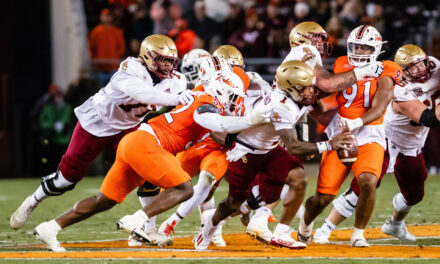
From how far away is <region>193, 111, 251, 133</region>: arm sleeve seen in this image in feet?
21.5

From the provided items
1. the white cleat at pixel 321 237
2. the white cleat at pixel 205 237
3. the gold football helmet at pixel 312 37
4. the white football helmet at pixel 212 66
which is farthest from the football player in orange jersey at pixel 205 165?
the white cleat at pixel 321 237

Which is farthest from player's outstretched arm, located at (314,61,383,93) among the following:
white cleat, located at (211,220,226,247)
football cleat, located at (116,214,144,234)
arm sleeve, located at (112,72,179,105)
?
football cleat, located at (116,214,144,234)

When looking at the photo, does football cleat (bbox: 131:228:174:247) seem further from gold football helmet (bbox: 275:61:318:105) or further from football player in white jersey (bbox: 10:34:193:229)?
gold football helmet (bbox: 275:61:318:105)

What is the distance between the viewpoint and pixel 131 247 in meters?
7.02

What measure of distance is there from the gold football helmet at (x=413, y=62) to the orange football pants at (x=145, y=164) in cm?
218

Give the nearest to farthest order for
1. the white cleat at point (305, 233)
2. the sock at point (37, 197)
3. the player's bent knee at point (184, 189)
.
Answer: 1. the player's bent knee at point (184, 189)
2. the white cleat at point (305, 233)
3. the sock at point (37, 197)

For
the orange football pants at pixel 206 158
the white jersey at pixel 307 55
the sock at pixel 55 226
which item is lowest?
the sock at pixel 55 226

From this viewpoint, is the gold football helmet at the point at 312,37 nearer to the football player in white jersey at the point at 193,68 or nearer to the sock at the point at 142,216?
the football player in white jersey at the point at 193,68

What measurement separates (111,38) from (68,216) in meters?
7.89

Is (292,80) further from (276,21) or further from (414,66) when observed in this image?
(276,21)

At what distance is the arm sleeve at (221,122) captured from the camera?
6539 millimetres

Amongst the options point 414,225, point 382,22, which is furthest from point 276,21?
point 414,225

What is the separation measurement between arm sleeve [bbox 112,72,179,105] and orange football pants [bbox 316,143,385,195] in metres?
1.27

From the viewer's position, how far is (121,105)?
300 inches
